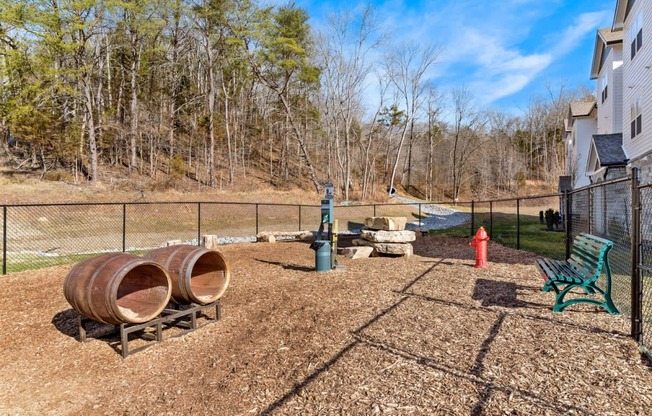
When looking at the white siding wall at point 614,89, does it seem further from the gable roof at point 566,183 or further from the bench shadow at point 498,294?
the bench shadow at point 498,294

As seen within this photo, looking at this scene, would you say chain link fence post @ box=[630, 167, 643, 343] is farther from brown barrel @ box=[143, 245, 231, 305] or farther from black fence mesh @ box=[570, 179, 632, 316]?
brown barrel @ box=[143, 245, 231, 305]

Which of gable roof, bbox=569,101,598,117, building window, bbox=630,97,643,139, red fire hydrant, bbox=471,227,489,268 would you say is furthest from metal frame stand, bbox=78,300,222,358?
gable roof, bbox=569,101,598,117

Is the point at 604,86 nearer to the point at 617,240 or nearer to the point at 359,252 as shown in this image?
the point at 617,240

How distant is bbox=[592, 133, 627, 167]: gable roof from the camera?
559 inches

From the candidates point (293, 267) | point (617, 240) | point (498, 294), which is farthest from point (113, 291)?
point (617, 240)

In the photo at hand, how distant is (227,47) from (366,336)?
101 feet

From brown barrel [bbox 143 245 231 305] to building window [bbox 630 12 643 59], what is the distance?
15557mm

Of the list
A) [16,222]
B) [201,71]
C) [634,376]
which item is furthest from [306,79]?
[634,376]

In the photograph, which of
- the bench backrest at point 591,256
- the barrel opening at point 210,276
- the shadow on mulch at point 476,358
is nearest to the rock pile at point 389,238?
the shadow on mulch at point 476,358

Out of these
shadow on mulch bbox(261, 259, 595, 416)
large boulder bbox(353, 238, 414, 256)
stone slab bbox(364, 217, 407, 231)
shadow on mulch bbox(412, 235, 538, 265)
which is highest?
stone slab bbox(364, 217, 407, 231)

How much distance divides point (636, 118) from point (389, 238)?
411 inches

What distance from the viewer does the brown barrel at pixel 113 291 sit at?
4164 millimetres

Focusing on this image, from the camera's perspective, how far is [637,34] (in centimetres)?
1332

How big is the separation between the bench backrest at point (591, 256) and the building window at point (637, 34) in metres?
11.5
